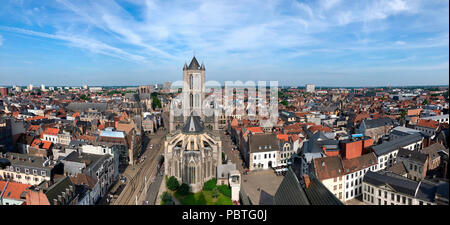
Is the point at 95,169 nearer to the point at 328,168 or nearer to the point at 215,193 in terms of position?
the point at 215,193

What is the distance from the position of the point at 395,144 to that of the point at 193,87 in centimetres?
2981

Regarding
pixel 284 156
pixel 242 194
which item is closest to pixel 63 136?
pixel 242 194

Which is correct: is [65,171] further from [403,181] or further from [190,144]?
[403,181]

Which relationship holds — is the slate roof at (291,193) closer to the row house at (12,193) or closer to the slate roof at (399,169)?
the slate roof at (399,169)

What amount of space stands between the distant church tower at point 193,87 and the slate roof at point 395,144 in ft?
83.5

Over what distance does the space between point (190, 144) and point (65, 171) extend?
14.5 m

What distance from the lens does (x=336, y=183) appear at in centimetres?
2505

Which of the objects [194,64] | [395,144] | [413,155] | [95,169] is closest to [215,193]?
[95,169]

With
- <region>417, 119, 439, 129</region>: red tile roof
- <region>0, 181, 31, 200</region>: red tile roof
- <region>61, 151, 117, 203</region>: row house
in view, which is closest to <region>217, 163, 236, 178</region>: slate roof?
<region>61, 151, 117, 203</region>: row house

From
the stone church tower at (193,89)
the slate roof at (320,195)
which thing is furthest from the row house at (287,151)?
the slate roof at (320,195)

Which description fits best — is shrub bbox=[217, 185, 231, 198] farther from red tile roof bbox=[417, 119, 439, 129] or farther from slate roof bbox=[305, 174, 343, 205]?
red tile roof bbox=[417, 119, 439, 129]

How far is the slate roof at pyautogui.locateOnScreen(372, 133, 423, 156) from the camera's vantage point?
98.2 feet

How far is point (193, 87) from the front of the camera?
3959 cm

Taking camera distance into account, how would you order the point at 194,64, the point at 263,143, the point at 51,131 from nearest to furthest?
the point at 263,143 < the point at 194,64 < the point at 51,131
